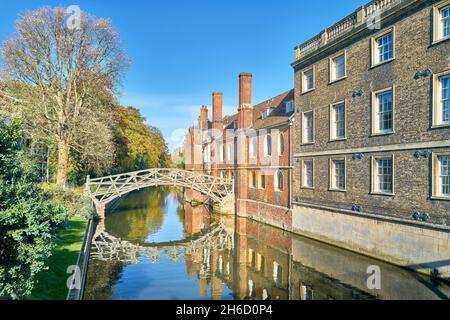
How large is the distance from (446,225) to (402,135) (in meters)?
3.75

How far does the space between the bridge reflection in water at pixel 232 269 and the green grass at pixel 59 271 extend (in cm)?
116

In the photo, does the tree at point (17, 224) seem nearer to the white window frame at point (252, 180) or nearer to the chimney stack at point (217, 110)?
the white window frame at point (252, 180)

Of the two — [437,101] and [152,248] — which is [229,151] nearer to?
[152,248]

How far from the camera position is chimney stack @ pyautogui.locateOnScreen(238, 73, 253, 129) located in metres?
26.8

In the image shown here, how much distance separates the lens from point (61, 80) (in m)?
25.3

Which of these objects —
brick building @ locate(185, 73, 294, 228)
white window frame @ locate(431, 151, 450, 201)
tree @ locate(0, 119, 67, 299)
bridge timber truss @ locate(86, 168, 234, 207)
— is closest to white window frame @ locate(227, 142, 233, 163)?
brick building @ locate(185, 73, 294, 228)

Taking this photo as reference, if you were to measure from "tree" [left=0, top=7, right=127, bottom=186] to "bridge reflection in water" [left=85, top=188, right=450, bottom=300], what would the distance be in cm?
783

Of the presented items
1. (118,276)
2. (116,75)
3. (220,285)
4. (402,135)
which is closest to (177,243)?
(118,276)

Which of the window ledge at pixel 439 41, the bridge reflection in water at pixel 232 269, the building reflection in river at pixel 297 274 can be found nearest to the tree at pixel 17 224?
the bridge reflection in water at pixel 232 269

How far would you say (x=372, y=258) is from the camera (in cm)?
1406

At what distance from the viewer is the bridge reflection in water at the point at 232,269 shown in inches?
430

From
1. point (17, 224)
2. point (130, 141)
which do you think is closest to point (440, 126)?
point (17, 224)

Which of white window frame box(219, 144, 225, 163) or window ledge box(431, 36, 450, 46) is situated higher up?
window ledge box(431, 36, 450, 46)

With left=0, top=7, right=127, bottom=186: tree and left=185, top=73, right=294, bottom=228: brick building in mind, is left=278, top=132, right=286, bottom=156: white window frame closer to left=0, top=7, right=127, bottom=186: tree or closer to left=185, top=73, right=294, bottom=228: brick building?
left=185, top=73, right=294, bottom=228: brick building
